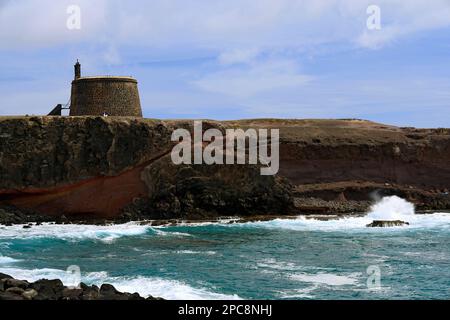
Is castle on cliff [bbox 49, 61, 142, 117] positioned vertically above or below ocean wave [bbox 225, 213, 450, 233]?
above

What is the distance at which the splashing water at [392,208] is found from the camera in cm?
3841

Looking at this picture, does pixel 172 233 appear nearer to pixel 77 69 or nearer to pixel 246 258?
pixel 246 258

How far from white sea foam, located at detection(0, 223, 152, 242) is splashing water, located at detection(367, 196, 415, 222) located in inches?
531

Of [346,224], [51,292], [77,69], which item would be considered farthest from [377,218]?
[51,292]

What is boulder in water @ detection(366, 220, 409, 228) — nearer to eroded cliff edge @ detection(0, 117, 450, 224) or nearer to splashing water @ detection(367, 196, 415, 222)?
splashing water @ detection(367, 196, 415, 222)

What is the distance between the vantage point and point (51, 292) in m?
14.6

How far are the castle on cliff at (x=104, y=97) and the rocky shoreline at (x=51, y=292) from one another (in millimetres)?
29252

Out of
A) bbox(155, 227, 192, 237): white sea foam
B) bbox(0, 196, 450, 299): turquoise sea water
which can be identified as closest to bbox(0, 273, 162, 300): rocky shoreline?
bbox(0, 196, 450, 299): turquoise sea water

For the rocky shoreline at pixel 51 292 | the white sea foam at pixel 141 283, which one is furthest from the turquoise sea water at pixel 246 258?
the rocky shoreline at pixel 51 292

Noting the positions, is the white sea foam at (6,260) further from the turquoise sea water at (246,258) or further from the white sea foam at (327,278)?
the white sea foam at (327,278)

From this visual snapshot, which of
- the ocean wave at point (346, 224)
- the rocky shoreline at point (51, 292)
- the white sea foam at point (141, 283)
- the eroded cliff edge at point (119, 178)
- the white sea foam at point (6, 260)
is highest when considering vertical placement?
the eroded cliff edge at point (119, 178)

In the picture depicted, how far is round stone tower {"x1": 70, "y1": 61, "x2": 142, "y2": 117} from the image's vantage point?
44.1 m

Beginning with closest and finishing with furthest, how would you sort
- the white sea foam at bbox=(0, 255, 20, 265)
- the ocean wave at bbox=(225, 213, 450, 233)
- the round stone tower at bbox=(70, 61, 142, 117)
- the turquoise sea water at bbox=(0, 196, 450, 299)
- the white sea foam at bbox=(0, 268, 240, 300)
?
the white sea foam at bbox=(0, 268, 240, 300), the turquoise sea water at bbox=(0, 196, 450, 299), the white sea foam at bbox=(0, 255, 20, 265), the ocean wave at bbox=(225, 213, 450, 233), the round stone tower at bbox=(70, 61, 142, 117)

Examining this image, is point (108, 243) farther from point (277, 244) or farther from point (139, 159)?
point (139, 159)
